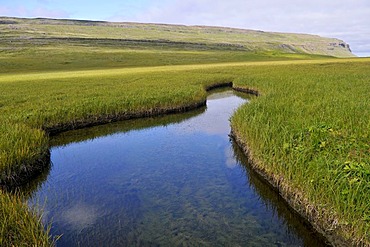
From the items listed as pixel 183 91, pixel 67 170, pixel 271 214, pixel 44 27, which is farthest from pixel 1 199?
pixel 44 27

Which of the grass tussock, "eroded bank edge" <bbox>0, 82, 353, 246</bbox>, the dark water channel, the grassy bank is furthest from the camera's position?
the dark water channel

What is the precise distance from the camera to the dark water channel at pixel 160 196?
8461 millimetres

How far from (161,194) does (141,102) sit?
1247 cm

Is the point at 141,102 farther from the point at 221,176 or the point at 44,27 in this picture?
the point at 44,27

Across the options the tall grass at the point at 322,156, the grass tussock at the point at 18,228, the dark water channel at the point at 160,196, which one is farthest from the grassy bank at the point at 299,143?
the grass tussock at the point at 18,228

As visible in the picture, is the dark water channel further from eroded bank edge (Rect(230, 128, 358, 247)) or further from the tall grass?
the tall grass

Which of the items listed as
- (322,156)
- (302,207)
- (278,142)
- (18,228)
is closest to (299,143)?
(278,142)

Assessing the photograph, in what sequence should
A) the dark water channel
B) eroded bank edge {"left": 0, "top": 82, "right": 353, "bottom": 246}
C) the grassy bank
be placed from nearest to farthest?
1. the grassy bank
2. eroded bank edge {"left": 0, "top": 82, "right": 353, "bottom": 246}
3. the dark water channel

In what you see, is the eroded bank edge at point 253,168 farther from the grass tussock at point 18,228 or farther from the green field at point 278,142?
the grass tussock at point 18,228

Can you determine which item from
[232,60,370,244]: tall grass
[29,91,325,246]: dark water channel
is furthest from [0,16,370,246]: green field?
[29,91,325,246]: dark water channel

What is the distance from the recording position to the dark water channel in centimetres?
846

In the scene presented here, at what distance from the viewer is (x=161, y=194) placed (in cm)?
1098

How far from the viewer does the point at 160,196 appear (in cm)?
1084

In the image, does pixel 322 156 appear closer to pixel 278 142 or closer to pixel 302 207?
pixel 302 207
